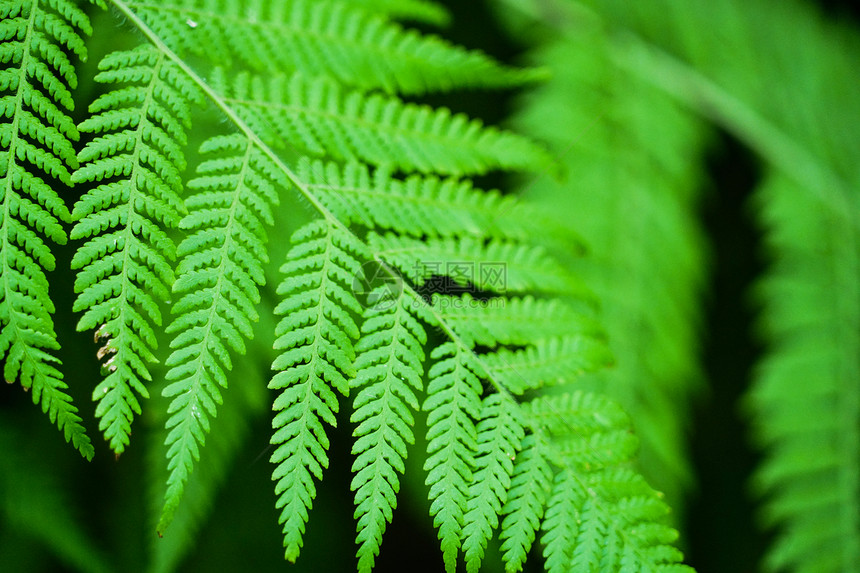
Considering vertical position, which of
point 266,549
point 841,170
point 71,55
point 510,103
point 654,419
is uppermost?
point 510,103

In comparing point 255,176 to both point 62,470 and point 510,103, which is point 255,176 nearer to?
Answer: point 62,470

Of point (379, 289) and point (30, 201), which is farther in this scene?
point (379, 289)

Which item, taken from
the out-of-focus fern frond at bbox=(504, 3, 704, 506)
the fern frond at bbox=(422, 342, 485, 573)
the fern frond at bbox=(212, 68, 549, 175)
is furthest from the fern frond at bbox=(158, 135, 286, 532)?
the out-of-focus fern frond at bbox=(504, 3, 704, 506)

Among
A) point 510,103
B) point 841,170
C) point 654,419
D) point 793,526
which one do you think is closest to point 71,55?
point 510,103

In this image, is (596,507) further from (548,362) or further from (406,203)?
(406,203)

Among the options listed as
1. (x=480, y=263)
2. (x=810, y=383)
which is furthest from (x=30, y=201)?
(x=810, y=383)

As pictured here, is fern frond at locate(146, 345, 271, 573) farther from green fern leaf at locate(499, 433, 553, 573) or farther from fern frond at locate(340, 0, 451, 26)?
Result: fern frond at locate(340, 0, 451, 26)
